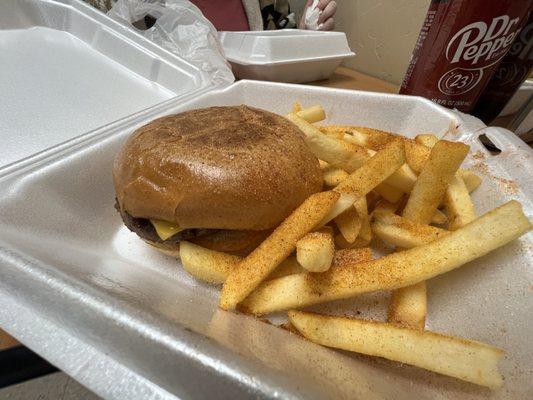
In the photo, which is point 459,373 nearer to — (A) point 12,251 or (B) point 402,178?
(B) point 402,178

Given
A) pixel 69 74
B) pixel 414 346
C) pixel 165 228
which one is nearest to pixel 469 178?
pixel 414 346

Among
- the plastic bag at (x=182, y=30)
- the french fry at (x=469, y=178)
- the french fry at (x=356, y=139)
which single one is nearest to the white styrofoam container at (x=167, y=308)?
the french fry at (x=469, y=178)

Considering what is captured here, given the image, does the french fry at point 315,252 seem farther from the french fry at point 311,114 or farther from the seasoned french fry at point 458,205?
the french fry at point 311,114

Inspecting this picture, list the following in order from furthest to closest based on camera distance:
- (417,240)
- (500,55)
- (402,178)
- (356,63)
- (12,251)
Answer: (356,63), (500,55), (402,178), (417,240), (12,251)

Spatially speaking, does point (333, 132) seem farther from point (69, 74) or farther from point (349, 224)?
point (69, 74)

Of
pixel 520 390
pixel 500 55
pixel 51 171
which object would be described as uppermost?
pixel 500 55

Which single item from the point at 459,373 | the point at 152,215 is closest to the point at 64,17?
the point at 152,215
